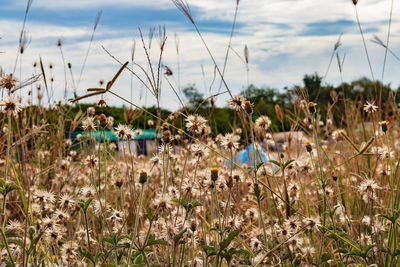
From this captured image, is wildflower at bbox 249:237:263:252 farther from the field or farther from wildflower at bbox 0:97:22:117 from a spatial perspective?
wildflower at bbox 0:97:22:117

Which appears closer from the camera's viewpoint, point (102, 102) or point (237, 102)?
point (237, 102)

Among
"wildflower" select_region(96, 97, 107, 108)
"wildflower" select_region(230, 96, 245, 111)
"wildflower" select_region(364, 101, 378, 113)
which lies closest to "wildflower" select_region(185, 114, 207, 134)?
"wildflower" select_region(230, 96, 245, 111)

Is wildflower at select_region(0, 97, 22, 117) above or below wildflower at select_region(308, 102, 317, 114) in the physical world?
above

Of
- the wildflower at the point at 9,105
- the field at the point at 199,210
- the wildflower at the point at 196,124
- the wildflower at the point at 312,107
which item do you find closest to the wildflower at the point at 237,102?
the field at the point at 199,210

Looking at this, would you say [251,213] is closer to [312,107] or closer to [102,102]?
[312,107]

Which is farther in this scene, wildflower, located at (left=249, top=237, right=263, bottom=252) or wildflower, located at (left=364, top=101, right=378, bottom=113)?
wildflower, located at (left=364, top=101, right=378, bottom=113)

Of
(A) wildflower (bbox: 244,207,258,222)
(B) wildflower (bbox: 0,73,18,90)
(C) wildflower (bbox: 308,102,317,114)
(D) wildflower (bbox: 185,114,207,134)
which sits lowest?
(A) wildflower (bbox: 244,207,258,222)

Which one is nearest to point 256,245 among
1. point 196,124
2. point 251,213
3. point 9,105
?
point 251,213

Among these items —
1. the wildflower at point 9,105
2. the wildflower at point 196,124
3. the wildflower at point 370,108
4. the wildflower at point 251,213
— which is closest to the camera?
the wildflower at point 9,105

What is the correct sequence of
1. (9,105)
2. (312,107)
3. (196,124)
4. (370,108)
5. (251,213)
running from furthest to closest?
(251,213)
(370,108)
(312,107)
(196,124)
(9,105)

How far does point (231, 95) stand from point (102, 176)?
193 centimetres

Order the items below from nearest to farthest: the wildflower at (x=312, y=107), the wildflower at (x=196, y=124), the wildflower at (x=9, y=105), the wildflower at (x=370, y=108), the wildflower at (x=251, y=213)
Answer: the wildflower at (x=9, y=105)
the wildflower at (x=196, y=124)
the wildflower at (x=312, y=107)
the wildflower at (x=370, y=108)
the wildflower at (x=251, y=213)

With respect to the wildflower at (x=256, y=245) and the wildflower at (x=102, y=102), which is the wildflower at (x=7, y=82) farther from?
the wildflower at (x=256, y=245)

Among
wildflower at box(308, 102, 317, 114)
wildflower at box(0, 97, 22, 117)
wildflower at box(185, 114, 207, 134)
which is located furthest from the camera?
wildflower at box(308, 102, 317, 114)
